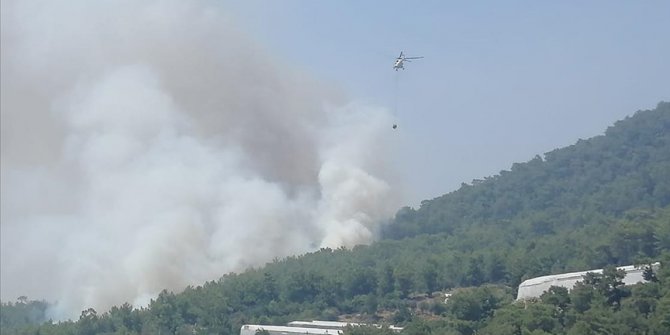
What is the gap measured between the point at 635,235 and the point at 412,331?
57.5 feet

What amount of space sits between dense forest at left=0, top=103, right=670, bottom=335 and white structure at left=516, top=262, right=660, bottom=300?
0.70 meters

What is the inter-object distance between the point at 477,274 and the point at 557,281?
1173 centimetres

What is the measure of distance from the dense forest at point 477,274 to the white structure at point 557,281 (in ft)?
2.30

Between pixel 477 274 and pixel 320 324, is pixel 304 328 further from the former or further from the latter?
pixel 477 274

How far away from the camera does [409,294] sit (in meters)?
63.3

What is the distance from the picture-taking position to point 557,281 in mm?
52969

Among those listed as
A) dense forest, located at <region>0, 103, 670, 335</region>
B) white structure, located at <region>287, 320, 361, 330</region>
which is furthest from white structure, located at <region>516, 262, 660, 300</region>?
white structure, located at <region>287, 320, 361, 330</region>

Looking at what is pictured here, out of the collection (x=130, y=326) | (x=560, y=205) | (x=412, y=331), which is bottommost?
(x=412, y=331)

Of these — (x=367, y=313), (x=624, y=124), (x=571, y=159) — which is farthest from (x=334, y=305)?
(x=624, y=124)

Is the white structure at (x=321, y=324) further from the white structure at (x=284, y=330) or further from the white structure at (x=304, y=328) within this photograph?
the white structure at (x=284, y=330)

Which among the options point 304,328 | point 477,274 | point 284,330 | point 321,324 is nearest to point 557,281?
point 321,324

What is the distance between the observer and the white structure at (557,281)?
1949 inches

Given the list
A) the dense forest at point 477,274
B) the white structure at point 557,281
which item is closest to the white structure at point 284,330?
the dense forest at point 477,274

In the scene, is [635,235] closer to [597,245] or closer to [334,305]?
[597,245]
